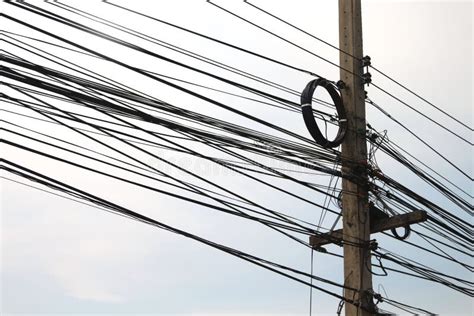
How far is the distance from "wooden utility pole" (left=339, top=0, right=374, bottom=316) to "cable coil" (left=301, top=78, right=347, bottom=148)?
101 millimetres

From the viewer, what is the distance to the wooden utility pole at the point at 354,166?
325 inches

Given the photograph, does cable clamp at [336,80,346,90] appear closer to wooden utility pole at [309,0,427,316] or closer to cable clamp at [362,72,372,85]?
wooden utility pole at [309,0,427,316]

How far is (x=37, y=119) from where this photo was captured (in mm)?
7332

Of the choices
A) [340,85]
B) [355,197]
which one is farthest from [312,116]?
[355,197]

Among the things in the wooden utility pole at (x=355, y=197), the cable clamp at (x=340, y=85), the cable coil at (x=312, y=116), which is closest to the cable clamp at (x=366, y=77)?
the wooden utility pole at (x=355, y=197)

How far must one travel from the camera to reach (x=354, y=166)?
870cm

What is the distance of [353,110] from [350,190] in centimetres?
111

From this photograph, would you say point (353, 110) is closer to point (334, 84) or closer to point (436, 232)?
point (334, 84)

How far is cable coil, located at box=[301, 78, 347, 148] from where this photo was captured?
859cm

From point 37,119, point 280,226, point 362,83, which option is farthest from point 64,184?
point 362,83

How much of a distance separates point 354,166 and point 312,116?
2.84 ft

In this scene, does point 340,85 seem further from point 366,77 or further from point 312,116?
point 312,116

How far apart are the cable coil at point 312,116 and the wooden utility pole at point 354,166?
0.10 metres

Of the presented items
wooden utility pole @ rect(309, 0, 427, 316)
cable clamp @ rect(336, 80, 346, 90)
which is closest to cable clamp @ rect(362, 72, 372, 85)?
wooden utility pole @ rect(309, 0, 427, 316)
